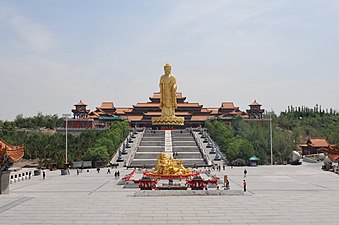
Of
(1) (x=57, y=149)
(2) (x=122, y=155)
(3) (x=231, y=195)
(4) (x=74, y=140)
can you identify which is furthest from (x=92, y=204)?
(4) (x=74, y=140)

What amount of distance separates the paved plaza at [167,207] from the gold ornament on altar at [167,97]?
14428 millimetres

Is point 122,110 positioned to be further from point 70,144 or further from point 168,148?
point 168,148

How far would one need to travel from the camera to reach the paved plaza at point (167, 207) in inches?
428

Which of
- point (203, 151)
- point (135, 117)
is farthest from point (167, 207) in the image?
point (135, 117)

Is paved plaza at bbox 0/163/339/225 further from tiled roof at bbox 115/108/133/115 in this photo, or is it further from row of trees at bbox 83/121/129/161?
tiled roof at bbox 115/108/133/115

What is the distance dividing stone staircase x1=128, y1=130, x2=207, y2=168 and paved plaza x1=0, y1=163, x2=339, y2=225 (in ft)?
45.0

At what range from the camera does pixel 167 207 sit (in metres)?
12.8

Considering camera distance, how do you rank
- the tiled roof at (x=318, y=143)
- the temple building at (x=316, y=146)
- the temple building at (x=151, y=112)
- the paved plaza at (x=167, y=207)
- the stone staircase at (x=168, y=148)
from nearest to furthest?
1. the paved plaza at (x=167, y=207)
2. the stone staircase at (x=168, y=148)
3. the temple building at (x=316, y=146)
4. the tiled roof at (x=318, y=143)
5. the temple building at (x=151, y=112)

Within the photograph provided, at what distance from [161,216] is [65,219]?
2.75 metres

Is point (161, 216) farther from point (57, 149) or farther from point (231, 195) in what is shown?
point (57, 149)

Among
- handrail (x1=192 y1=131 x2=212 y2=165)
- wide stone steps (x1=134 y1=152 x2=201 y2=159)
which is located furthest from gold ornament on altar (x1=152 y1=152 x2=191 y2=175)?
wide stone steps (x1=134 y1=152 x2=201 y2=159)

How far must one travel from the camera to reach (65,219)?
36.0 ft

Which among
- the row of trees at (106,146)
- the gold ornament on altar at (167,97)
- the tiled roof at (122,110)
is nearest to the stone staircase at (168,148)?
the row of trees at (106,146)

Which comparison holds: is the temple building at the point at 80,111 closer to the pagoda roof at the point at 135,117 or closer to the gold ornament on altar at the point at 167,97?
the pagoda roof at the point at 135,117
